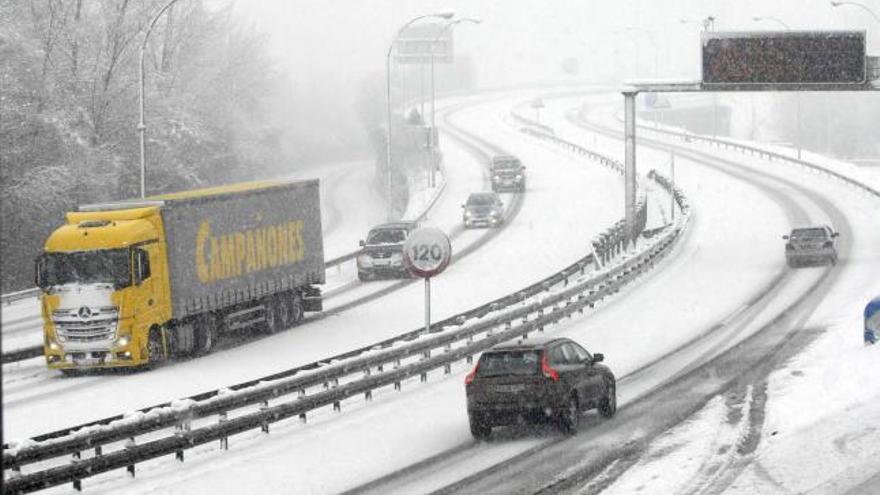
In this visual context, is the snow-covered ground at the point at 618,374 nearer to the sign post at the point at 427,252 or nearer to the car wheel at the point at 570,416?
the car wheel at the point at 570,416

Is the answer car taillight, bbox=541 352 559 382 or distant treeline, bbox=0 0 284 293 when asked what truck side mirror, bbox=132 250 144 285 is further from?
distant treeline, bbox=0 0 284 293

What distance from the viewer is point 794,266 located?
1893 inches

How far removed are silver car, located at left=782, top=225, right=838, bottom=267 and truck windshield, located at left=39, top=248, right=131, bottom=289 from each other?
2473 cm

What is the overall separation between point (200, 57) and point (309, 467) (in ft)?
260

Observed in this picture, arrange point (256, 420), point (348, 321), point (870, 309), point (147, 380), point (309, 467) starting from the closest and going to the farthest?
point (309, 467) < point (256, 420) < point (870, 309) < point (147, 380) < point (348, 321)

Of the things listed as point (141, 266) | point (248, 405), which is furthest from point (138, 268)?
point (248, 405)

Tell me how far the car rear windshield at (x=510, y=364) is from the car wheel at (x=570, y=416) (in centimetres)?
83

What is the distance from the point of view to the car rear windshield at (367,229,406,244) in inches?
1973

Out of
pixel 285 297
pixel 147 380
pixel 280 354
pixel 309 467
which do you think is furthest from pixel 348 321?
pixel 309 467

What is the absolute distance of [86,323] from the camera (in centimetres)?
3058

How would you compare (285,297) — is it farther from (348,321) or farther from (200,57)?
(200,57)

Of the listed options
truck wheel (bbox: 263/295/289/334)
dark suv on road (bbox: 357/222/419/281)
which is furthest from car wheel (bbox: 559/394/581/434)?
dark suv on road (bbox: 357/222/419/281)

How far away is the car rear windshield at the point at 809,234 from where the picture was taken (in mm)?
48250

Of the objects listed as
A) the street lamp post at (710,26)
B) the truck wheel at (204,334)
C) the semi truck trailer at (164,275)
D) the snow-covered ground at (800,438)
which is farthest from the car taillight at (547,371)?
the street lamp post at (710,26)
